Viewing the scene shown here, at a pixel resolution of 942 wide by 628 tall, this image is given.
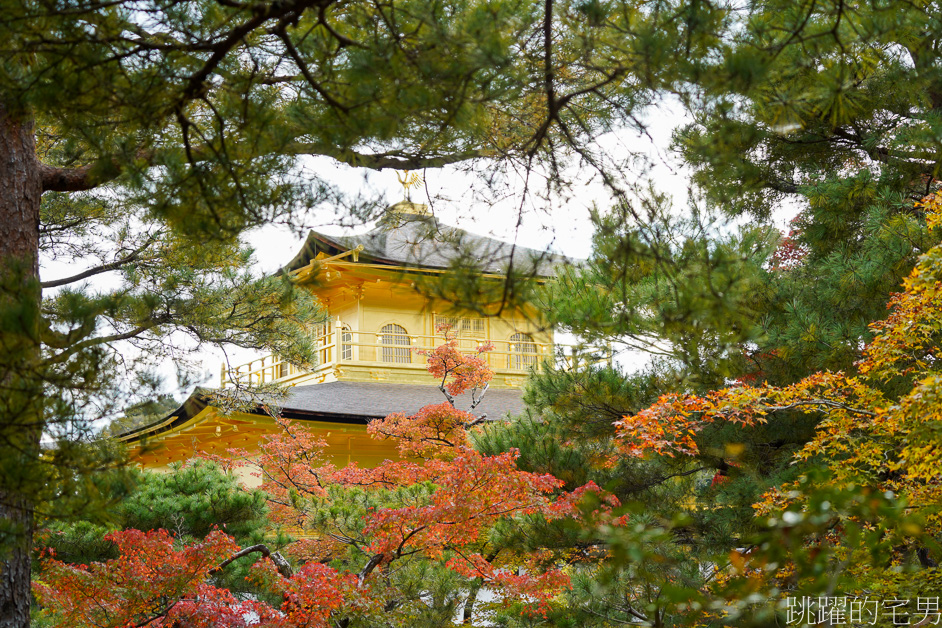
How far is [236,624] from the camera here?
4652mm

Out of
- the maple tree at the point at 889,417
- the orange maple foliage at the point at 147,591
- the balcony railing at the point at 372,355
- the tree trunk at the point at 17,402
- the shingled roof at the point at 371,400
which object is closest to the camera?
the tree trunk at the point at 17,402

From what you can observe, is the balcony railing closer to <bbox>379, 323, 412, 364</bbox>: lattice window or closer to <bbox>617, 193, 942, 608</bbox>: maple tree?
<bbox>379, 323, 412, 364</bbox>: lattice window

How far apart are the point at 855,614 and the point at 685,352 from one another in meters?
1.71

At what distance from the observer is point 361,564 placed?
19.1 feet

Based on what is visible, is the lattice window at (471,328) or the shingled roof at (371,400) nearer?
the shingled roof at (371,400)

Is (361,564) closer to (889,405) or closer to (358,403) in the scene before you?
(889,405)

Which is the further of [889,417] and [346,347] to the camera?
[346,347]

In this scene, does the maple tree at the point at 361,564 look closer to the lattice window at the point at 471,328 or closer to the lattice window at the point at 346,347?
the lattice window at the point at 346,347

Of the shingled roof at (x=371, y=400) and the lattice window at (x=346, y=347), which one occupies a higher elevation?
the lattice window at (x=346, y=347)

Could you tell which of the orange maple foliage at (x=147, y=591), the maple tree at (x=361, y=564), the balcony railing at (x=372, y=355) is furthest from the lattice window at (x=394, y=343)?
the orange maple foliage at (x=147, y=591)

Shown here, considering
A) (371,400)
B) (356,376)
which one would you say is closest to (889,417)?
(371,400)

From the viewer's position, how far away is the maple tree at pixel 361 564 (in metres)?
4.65

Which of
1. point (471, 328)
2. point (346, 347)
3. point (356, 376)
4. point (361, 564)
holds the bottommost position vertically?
point (361, 564)

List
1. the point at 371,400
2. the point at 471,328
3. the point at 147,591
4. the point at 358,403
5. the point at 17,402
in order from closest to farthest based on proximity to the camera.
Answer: the point at 17,402 < the point at 147,591 < the point at 358,403 < the point at 371,400 < the point at 471,328
